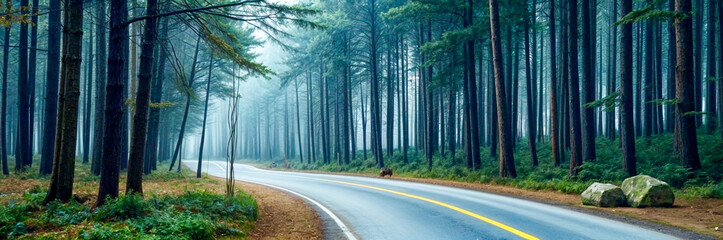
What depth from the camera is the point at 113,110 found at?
26.4 ft

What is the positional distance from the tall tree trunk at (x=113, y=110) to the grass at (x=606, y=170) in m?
12.5

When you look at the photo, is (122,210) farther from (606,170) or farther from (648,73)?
(648,73)

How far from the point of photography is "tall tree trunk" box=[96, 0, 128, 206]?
8.00m

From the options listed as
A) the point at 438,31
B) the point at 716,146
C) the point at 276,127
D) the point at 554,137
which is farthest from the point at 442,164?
the point at 276,127

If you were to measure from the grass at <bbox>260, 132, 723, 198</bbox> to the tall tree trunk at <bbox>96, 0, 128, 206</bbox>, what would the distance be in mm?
12548

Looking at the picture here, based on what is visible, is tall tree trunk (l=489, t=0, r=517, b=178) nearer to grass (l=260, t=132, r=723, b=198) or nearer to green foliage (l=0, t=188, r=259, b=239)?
grass (l=260, t=132, r=723, b=198)

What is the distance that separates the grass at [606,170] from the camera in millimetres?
12110

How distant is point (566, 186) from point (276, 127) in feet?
185

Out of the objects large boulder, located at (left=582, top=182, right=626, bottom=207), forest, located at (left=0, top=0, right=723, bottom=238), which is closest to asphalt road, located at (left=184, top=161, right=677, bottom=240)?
large boulder, located at (left=582, top=182, right=626, bottom=207)

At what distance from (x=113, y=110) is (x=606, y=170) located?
49.7ft

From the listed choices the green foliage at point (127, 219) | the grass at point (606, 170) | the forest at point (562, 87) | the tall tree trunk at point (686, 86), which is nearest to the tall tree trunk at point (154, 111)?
the forest at point (562, 87)

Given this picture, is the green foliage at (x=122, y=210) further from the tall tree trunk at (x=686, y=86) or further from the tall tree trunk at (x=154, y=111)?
the tall tree trunk at (x=154, y=111)

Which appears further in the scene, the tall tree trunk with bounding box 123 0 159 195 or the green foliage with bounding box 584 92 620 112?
the green foliage with bounding box 584 92 620 112

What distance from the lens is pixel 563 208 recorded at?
32.1ft
